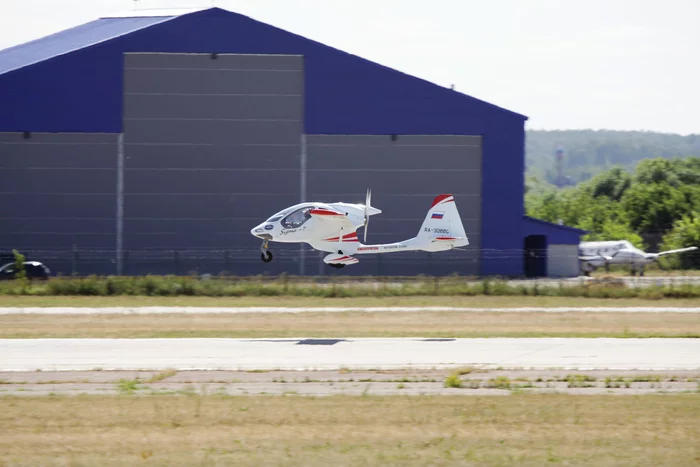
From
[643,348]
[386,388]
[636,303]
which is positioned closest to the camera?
[386,388]

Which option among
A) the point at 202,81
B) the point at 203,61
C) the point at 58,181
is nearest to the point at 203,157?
the point at 202,81

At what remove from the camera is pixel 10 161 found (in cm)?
5888

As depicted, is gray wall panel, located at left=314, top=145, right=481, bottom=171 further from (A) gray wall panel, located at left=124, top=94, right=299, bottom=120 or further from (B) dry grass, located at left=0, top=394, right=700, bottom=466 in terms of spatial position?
(B) dry grass, located at left=0, top=394, right=700, bottom=466

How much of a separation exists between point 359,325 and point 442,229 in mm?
4858

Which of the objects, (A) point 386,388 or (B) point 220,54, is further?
(B) point 220,54

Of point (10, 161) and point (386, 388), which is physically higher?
point (10, 161)

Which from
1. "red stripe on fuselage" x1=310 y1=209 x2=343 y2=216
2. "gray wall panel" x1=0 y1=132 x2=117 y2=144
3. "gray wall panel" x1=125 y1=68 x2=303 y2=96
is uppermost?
"gray wall panel" x1=125 y1=68 x2=303 y2=96

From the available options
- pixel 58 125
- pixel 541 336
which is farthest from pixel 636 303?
pixel 58 125

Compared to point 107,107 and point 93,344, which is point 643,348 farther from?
point 107,107

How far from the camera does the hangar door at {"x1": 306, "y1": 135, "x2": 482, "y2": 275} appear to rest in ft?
195

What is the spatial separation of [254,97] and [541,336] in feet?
102

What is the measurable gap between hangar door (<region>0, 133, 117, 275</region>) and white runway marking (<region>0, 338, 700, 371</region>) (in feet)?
93.6

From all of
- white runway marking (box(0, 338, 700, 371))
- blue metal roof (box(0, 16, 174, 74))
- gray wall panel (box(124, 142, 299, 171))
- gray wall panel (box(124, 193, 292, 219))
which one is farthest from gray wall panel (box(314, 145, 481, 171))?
white runway marking (box(0, 338, 700, 371))

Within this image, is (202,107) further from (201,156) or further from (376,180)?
(376,180)
